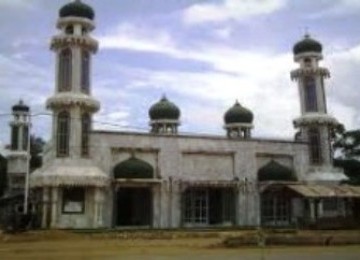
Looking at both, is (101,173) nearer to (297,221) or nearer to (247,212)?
(247,212)

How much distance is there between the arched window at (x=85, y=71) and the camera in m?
41.1

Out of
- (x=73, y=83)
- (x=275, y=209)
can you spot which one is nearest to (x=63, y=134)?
(x=73, y=83)

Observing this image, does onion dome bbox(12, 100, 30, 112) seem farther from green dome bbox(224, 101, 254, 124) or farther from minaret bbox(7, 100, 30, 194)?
green dome bbox(224, 101, 254, 124)

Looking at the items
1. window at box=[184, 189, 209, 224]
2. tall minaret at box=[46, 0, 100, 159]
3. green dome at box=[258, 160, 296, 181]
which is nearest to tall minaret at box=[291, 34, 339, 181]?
green dome at box=[258, 160, 296, 181]

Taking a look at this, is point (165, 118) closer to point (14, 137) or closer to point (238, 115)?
point (238, 115)

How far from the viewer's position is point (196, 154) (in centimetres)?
4328

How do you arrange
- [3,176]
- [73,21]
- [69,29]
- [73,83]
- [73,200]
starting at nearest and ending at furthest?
[73,200] < [73,83] < [73,21] < [69,29] < [3,176]

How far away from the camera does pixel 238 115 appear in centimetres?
5166

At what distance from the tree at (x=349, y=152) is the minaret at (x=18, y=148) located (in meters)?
31.7

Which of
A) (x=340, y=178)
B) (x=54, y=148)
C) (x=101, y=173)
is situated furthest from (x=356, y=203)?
(x=54, y=148)

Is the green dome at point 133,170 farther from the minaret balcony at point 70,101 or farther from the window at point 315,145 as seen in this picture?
the window at point 315,145

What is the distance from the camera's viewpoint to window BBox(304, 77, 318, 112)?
1917 inches

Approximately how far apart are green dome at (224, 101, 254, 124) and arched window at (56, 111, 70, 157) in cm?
1694

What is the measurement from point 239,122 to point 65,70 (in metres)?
17.0
